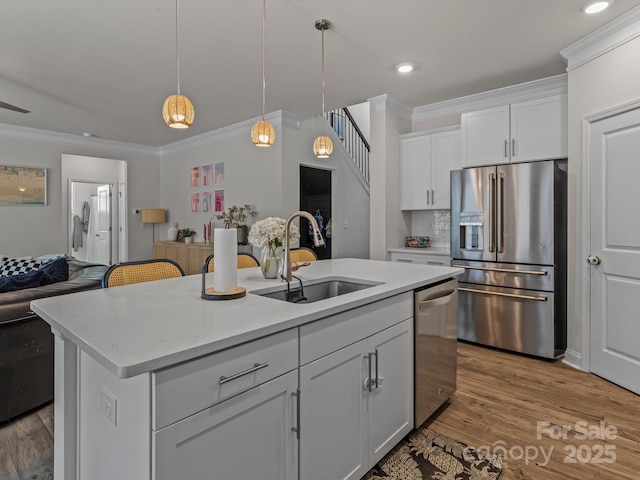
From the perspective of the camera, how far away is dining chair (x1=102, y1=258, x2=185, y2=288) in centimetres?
205

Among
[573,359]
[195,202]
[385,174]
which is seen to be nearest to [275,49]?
[385,174]

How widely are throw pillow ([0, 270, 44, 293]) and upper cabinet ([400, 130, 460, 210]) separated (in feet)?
12.3

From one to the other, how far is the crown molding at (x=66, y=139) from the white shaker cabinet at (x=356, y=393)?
6538 millimetres

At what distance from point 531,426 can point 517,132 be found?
108 inches

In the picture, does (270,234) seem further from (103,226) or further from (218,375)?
(103,226)

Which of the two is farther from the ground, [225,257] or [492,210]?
[492,210]

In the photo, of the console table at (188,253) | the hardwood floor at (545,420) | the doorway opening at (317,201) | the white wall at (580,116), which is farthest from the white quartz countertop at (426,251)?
the console table at (188,253)

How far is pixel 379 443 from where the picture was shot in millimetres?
1769

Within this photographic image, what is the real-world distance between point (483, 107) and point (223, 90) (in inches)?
113

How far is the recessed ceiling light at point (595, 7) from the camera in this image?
2443 mm

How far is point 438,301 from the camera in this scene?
7.32ft

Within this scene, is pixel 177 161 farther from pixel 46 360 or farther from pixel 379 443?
pixel 379 443

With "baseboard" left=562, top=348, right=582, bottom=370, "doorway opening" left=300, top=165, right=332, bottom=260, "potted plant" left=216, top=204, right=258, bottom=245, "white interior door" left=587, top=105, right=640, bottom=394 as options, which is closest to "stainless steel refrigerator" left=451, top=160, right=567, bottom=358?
"baseboard" left=562, top=348, right=582, bottom=370

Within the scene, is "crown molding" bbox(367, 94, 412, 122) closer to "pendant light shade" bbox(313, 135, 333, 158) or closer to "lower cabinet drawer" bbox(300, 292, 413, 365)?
"pendant light shade" bbox(313, 135, 333, 158)
